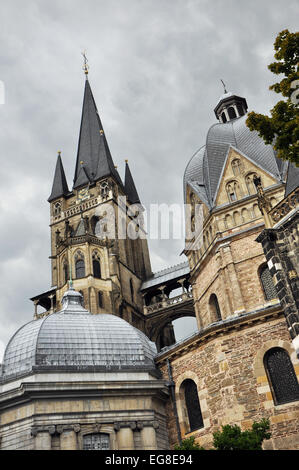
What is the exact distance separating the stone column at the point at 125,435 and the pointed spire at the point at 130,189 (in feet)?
118

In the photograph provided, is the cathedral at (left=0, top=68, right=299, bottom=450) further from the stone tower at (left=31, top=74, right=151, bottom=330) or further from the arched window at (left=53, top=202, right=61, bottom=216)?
the arched window at (left=53, top=202, right=61, bottom=216)

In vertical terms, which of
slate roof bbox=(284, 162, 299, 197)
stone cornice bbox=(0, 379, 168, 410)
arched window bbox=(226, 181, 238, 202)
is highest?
arched window bbox=(226, 181, 238, 202)

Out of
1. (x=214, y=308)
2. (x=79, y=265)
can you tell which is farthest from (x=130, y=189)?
(x=214, y=308)

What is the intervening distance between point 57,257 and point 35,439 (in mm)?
26161

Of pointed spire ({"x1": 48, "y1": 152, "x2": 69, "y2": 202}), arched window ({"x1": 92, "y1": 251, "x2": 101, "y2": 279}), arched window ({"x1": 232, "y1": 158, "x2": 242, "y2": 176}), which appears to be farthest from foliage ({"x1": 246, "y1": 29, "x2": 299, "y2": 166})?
pointed spire ({"x1": 48, "y1": 152, "x2": 69, "y2": 202})

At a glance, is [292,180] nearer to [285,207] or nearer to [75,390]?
[285,207]

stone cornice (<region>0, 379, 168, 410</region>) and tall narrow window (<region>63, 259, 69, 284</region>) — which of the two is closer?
stone cornice (<region>0, 379, 168, 410</region>)

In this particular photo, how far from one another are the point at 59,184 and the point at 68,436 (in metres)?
37.9

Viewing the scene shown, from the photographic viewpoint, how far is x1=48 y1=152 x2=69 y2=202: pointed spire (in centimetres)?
5169

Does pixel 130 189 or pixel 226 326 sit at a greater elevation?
pixel 130 189

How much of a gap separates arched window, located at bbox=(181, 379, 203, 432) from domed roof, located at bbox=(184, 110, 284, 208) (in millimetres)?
10527

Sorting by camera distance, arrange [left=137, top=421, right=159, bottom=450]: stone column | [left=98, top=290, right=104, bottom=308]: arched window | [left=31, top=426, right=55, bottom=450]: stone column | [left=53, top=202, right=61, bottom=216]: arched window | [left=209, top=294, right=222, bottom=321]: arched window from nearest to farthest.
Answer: [left=31, top=426, right=55, bottom=450]: stone column < [left=137, top=421, right=159, bottom=450]: stone column < [left=209, top=294, right=222, bottom=321]: arched window < [left=98, top=290, right=104, bottom=308]: arched window < [left=53, top=202, right=61, bottom=216]: arched window

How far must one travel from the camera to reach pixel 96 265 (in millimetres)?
41312

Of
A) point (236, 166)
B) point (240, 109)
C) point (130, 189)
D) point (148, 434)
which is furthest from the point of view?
point (130, 189)
